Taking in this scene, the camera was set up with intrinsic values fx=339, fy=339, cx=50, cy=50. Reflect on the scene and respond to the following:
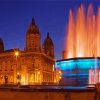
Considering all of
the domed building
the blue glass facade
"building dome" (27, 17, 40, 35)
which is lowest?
the blue glass facade

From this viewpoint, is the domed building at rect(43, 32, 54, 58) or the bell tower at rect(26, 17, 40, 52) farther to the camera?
the domed building at rect(43, 32, 54, 58)

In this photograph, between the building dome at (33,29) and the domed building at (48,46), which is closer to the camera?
the building dome at (33,29)

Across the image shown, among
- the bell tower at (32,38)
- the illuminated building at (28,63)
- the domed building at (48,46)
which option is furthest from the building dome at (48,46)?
the bell tower at (32,38)

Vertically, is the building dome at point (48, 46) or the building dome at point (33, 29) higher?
the building dome at point (33, 29)

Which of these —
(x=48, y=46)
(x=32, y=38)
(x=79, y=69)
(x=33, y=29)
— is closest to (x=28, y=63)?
(x=32, y=38)

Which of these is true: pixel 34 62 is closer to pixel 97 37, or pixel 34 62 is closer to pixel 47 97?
pixel 97 37

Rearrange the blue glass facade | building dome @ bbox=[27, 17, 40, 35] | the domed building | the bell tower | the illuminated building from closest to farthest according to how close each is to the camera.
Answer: the blue glass facade < the illuminated building < the bell tower < building dome @ bbox=[27, 17, 40, 35] < the domed building

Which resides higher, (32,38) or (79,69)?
(32,38)

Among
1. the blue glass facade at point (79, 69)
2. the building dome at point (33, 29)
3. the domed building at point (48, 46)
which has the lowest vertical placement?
the blue glass facade at point (79, 69)

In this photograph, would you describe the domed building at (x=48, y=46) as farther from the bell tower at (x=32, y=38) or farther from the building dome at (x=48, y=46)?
the bell tower at (x=32, y=38)

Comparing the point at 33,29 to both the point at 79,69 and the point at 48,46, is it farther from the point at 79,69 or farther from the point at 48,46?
the point at 79,69

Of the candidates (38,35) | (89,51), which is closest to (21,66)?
(38,35)

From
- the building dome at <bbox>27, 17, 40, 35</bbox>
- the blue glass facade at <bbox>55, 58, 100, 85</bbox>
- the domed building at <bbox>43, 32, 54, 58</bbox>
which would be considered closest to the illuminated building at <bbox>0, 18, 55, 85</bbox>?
the building dome at <bbox>27, 17, 40, 35</bbox>

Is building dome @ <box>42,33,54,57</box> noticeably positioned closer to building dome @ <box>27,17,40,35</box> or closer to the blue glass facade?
building dome @ <box>27,17,40,35</box>
